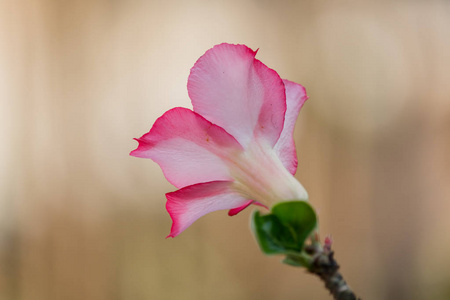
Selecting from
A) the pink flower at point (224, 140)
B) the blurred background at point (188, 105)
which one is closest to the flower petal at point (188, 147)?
the pink flower at point (224, 140)

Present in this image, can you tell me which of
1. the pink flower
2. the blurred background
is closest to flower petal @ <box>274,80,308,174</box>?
the pink flower

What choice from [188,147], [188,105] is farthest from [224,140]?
[188,105]

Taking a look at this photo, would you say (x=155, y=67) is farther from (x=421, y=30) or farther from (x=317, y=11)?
(x=421, y=30)

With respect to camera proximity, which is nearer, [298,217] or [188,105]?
[298,217]

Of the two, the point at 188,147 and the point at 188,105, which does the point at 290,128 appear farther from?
the point at 188,105

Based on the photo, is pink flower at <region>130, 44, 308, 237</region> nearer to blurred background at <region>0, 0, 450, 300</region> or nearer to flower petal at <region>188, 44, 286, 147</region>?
flower petal at <region>188, 44, 286, 147</region>

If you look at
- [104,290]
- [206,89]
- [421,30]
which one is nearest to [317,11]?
[421,30]

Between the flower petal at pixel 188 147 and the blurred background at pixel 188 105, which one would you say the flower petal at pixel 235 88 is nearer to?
the flower petal at pixel 188 147
